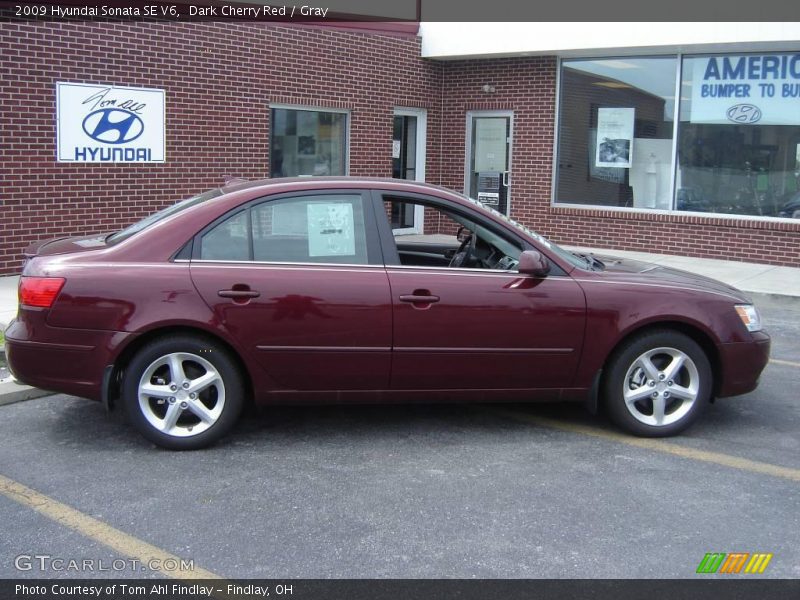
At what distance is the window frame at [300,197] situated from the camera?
5027 mm

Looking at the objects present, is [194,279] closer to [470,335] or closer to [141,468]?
[141,468]

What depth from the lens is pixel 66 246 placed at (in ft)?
17.5

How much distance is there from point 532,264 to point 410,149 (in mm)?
10846

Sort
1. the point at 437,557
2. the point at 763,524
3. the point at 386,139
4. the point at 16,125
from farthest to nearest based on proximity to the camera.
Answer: the point at 386,139 → the point at 16,125 → the point at 763,524 → the point at 437,557

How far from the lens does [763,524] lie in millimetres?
4160

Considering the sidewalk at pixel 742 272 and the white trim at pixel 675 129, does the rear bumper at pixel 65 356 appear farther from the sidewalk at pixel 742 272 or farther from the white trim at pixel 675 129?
the white trim at pixel 675 129

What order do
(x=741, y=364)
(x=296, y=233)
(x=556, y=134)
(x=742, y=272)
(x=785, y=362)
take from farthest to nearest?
(x=556, y=134) < (x=742, y=272) < (x=785, y=362) < (x=741, y=364) < (x=296, y=233)

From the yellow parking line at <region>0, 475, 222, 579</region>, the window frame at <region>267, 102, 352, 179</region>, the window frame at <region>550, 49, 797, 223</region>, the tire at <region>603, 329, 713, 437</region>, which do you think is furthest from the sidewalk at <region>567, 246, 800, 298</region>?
the yellow parking line at <region>0, 475, 222, 579</region>

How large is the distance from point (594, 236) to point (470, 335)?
947cm

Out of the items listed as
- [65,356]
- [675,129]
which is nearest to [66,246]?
[65,356]

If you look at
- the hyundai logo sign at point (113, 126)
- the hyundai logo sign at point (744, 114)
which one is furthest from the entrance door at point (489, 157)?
the hyundai logo sign at point (113, 126)

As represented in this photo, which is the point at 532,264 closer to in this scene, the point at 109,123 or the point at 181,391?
the point at 181,391
